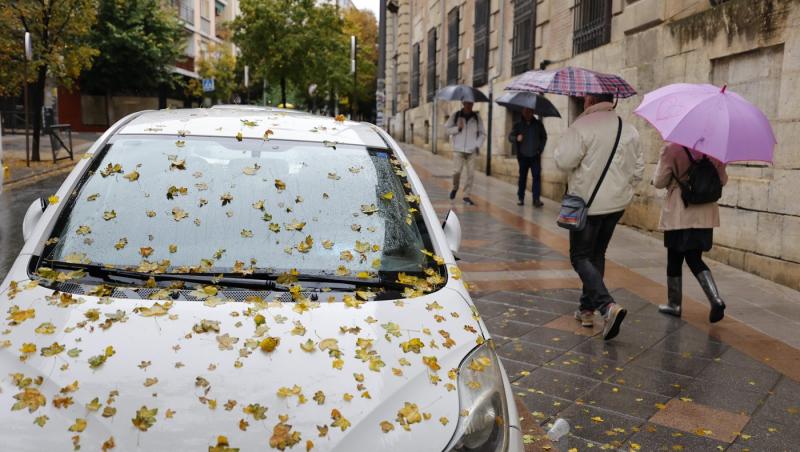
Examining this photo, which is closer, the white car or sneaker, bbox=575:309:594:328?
the white car

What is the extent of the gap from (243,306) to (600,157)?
350 centimetres

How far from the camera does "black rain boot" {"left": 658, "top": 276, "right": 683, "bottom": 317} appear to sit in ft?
19.3

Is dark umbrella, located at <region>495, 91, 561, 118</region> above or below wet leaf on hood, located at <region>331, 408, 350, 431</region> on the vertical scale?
above

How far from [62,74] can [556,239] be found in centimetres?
1520

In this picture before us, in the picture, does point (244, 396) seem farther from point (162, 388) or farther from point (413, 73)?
point (413, 73)

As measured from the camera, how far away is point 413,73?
32.4 metres

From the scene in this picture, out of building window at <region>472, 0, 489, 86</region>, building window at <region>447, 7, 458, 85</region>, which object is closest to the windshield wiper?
building window at <region>472, 0, 489, 86</region>

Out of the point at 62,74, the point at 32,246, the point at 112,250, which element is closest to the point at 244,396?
the point at 112,250

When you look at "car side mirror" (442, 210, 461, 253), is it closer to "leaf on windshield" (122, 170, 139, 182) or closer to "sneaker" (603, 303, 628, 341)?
"leaf on windshield" (122, 170, 139, 182)

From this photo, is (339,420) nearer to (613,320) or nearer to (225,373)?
(225,373)

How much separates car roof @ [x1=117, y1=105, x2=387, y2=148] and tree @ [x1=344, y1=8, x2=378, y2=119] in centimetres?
5322

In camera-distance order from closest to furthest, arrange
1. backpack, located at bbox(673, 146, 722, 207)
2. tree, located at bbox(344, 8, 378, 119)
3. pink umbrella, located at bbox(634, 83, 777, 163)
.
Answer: pink umbrella, located at bbox(634, 83, 777, 163), backpack, located at bbox(673, 146, 722, 207), tree, located at bbox(344, 8, 378, 119)

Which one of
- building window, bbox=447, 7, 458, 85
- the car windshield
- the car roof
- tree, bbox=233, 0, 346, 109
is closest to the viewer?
the car windshield

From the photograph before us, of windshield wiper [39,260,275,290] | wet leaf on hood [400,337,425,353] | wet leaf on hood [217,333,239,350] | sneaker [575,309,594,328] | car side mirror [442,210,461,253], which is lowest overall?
sneaker [575,309,594,328]
